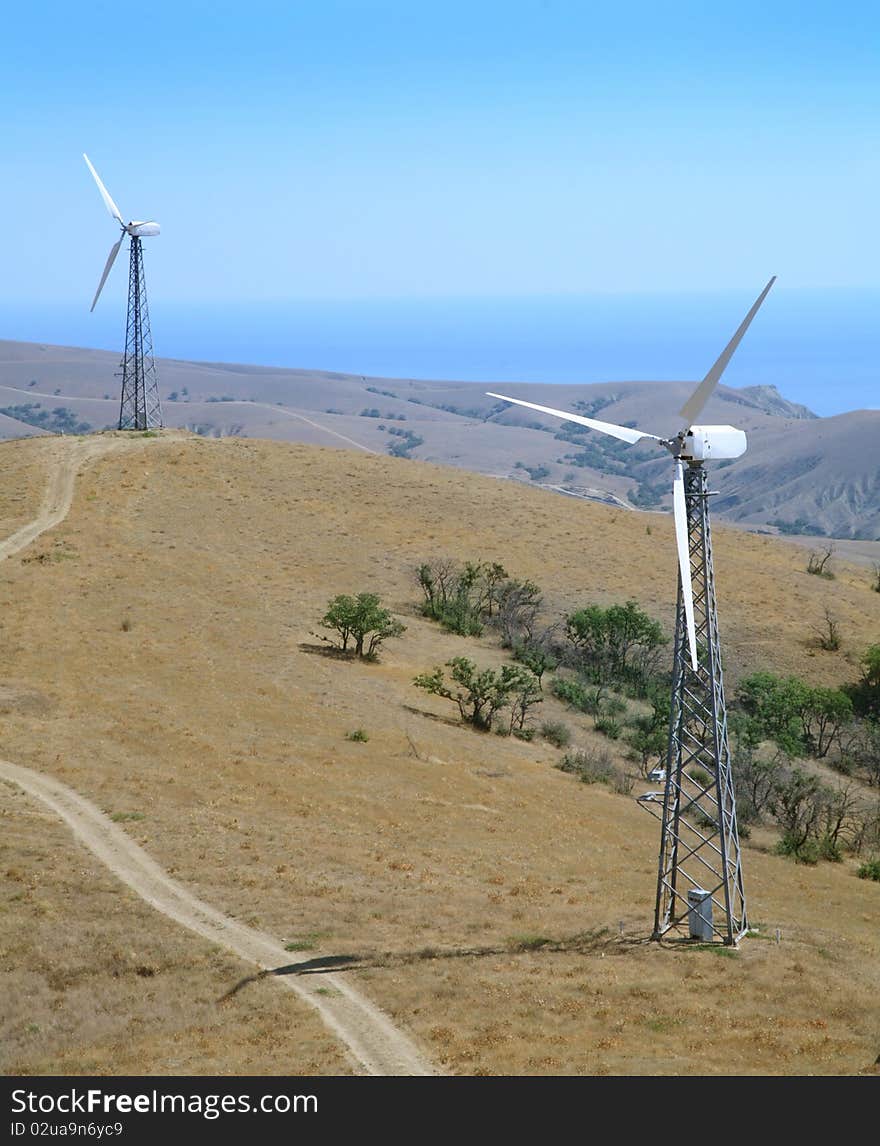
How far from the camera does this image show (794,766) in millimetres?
46250

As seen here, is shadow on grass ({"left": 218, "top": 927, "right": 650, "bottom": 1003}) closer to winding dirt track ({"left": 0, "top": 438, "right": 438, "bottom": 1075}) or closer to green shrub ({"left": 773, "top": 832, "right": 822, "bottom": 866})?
winding dirt track ({"left": 0, "top": 438, "right": 438, "bottom": 1075})

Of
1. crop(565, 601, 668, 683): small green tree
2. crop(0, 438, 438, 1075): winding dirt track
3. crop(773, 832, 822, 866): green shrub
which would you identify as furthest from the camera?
crop(565, 601, 668, 683): small green tree

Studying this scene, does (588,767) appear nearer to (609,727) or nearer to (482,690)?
(482,690)

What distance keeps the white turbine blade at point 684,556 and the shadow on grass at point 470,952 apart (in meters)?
5.63

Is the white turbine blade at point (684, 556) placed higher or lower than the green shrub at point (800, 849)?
higher

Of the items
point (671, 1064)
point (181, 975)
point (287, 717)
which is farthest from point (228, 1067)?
point (287, 717)

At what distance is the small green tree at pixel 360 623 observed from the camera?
162 feet

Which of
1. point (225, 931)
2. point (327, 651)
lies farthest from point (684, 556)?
point (327, 651)

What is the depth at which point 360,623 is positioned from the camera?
49562 mm

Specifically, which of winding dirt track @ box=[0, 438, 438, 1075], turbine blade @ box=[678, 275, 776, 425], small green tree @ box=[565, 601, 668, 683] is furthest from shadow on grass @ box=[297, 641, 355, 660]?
turbine blade @ box=[678, 275, 776, 425]

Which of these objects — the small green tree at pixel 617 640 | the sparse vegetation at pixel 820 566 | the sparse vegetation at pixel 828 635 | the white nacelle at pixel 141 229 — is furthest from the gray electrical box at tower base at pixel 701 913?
the white nacelle at pixel 141 229

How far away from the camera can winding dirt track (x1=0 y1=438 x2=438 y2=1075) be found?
59.8ft

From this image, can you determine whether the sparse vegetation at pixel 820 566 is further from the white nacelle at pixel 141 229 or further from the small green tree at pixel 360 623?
the white nacelle at pixel 141 229

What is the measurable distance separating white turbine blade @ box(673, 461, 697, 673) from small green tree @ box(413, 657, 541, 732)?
72.7 feet
